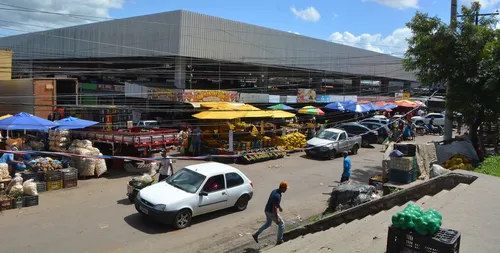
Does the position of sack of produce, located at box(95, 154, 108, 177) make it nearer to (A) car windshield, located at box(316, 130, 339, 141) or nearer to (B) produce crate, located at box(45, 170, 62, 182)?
(B) produce crate, located at box(45, 170, 62, 182)

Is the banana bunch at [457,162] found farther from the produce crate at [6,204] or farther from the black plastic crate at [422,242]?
the produce crate at [6,204]

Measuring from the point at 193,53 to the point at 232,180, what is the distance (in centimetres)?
2013

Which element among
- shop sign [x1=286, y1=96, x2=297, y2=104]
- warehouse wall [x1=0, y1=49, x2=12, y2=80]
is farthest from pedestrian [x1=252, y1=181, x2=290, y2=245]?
warehouse wall [x1=0, y1=49, x2=12, y2=80]

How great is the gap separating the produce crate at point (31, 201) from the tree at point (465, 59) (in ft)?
51.6

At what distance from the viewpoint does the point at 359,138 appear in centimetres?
2264

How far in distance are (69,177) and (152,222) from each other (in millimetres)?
4670

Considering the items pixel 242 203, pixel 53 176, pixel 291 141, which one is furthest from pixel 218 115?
pixel 53 176

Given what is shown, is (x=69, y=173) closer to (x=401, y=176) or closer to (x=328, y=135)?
(x=401, y=176)

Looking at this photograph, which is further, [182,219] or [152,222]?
[152,222]

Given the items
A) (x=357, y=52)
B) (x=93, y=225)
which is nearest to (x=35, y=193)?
(x=93, y=225)

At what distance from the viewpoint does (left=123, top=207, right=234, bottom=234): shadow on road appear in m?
9.25

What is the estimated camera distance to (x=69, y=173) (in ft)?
41.6

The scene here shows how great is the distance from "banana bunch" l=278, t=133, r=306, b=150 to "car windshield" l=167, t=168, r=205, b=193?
10.7 m

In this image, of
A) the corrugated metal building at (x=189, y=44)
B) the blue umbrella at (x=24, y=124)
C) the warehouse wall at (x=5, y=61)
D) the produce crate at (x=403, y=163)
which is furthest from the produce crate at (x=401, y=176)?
the warehouse wall at (x=5, y=61)
